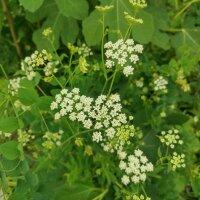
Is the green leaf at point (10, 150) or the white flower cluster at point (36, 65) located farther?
the white flower cluster at point (36, 65)

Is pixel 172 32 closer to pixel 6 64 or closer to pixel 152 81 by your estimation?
pixel 152 81

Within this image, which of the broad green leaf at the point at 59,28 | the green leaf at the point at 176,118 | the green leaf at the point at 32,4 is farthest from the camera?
the broad green leaf at the point at 59,28

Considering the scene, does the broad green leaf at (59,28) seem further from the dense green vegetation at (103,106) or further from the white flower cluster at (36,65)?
the white flower cluster at (36,65)

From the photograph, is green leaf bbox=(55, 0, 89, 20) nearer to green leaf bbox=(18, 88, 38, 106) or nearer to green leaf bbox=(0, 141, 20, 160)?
green leaf bbox=(18, 88, 38, 106)

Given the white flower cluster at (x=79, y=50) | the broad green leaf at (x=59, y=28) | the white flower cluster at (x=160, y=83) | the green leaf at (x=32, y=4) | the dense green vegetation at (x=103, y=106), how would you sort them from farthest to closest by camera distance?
the broad green leaf at (x=59, y=28) → the white flower cluster at (x=160, y=83) → the green leaf at (x=32, y=4) → the white flower cluster at (x=79, y=50) → the dense green vegetation at (x=103, y=106)

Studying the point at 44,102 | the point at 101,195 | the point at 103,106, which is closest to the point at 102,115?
the point at 103,106

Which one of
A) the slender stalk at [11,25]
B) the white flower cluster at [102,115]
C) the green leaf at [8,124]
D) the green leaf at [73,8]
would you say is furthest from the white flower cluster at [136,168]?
the slender stalk at [11,25]
